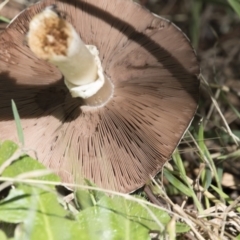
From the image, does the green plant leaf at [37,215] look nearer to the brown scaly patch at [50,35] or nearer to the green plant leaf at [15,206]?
the green plant leaf at [15,206]

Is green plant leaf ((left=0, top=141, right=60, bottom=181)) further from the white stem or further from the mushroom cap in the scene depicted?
the white stem

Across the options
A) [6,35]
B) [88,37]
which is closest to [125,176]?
[88,37]

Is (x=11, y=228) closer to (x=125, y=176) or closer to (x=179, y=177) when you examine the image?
(x=125, y=176)

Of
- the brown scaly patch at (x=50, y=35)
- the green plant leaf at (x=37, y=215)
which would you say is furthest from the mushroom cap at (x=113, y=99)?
the brown scaly patch at (x=50, y=35)

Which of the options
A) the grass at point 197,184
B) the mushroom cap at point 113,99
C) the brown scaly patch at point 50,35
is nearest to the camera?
the brown scaly patch at point 50,35

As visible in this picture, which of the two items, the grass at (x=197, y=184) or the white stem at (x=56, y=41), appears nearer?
the white stem at (x=56, y=41)

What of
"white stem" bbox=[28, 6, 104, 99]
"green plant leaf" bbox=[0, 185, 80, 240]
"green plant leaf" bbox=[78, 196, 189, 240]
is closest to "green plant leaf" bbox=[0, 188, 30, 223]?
"green plant leaf" bbox=[0, 185, 80, 240]

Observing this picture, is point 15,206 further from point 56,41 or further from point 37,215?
point 56,41

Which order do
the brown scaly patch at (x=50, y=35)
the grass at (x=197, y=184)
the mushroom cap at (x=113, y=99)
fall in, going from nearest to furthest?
the brown scaly patch at (x=50, y=35), the grass at (x=197, y=184), the mushroom cap at (x=113, y=99)
